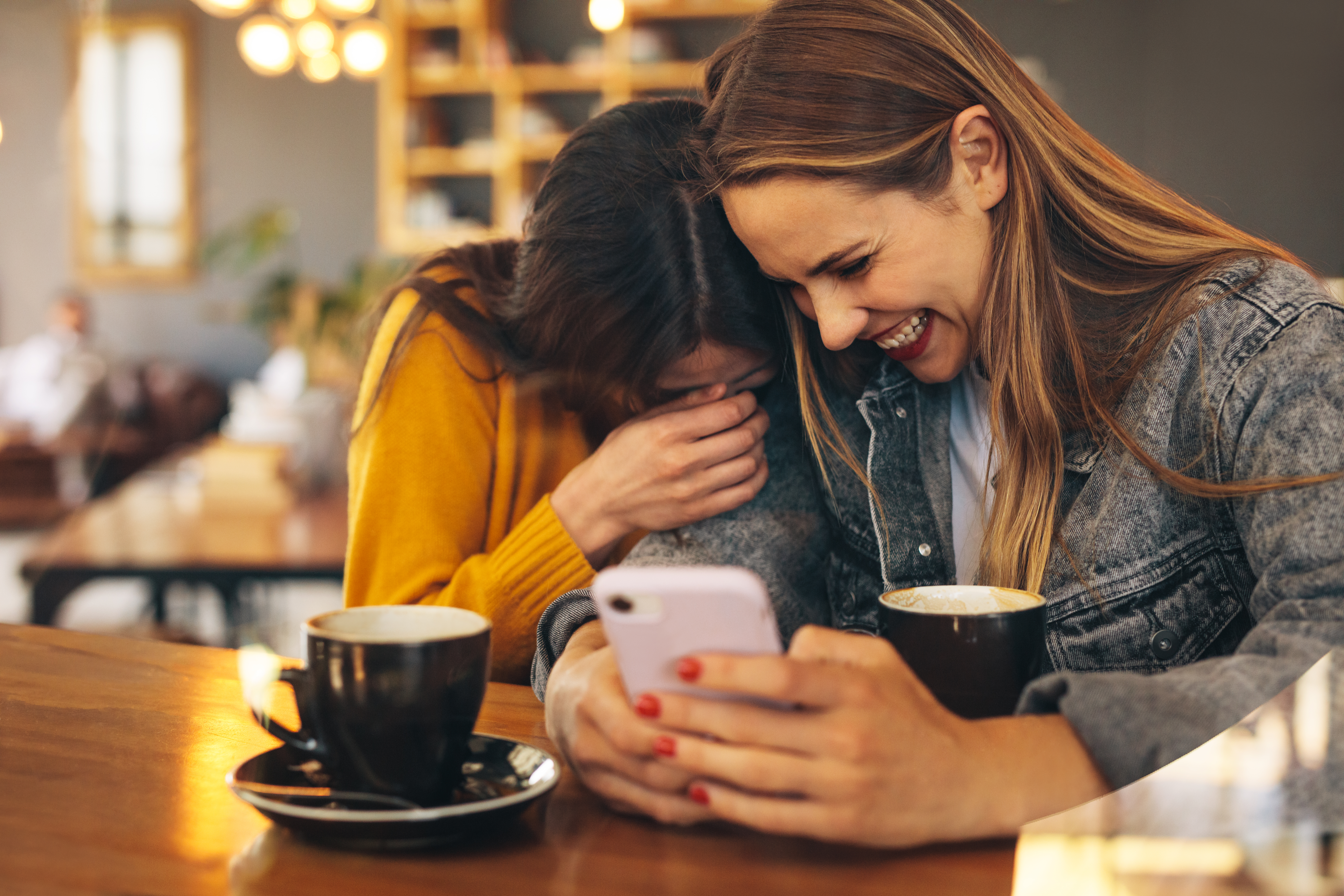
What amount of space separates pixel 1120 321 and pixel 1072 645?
0.25 metres

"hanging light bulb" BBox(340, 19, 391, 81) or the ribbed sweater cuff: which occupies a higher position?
"hanging light bulb" BBox(340, 19, 391, 81)

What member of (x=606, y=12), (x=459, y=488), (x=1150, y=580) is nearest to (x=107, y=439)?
(x=606, y=12)

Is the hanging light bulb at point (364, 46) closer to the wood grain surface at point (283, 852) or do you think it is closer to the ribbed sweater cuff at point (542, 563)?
the ribbed sweater cuff at point (542, 563)

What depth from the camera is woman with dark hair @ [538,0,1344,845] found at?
72 centimetres

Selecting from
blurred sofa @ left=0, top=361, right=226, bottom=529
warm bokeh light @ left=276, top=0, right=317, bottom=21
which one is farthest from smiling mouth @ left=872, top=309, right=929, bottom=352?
blurred sofa @ left=0, top=361, right=226, bottom=529

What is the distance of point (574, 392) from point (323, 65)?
3617mm

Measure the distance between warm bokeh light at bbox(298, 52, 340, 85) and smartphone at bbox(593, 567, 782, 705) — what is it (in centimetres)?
411

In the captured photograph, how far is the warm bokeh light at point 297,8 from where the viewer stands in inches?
148

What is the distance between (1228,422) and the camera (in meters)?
0.75

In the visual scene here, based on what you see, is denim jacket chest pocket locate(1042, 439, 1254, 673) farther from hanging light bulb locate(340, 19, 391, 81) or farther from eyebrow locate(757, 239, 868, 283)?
hanging light bulb locate(340, 19, 391, 81)

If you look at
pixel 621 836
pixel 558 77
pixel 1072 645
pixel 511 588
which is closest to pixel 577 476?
pixel 511 588

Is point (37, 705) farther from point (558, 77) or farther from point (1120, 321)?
point (558, 77)

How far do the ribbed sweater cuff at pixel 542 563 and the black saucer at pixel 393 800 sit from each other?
1.45 ft

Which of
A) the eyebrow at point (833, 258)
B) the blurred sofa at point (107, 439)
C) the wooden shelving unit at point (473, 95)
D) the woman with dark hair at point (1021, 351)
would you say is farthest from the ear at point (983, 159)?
the blurred sofa at point (107, 439)
